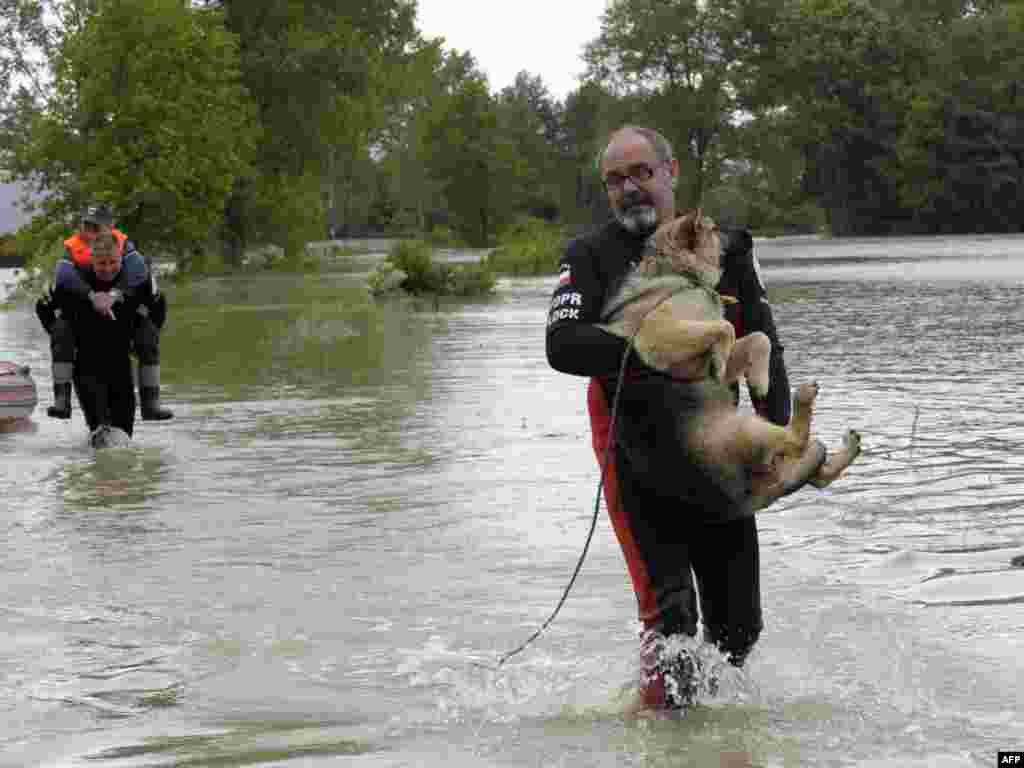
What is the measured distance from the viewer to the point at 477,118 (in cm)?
13612

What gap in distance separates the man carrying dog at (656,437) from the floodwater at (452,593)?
1.06 ft

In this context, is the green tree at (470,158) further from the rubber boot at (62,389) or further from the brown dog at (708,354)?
the brown dog at (708,354)

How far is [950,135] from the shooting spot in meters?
104

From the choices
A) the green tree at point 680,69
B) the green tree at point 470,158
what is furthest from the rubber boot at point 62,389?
the green tree at point 470,158

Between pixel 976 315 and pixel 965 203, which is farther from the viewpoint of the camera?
pixel 965 203

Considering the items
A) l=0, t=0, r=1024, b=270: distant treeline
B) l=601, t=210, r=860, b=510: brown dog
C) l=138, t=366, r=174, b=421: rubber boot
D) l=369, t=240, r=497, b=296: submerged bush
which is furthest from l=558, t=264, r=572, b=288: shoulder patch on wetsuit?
l=369, t=240, r=497, b=296: submerged bush

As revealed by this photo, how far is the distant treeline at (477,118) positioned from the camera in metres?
44.5

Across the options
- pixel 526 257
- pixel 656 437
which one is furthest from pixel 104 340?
pixel 526 257

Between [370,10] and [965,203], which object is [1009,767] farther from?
[965,203]

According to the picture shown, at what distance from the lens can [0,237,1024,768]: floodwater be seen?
5750 mm

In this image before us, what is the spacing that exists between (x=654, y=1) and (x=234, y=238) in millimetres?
58819

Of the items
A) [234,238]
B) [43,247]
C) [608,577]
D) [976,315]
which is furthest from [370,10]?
[608,577]

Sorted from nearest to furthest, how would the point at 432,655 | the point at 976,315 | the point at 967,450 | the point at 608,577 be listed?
1. the point at 432,655
2. the point at 608,577
3. the point at 967,450
4. the point at 976,315

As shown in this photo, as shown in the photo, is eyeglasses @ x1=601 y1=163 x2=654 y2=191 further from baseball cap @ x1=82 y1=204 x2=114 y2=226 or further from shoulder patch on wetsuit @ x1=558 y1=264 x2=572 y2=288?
baseball cap @ x1=82 y1=204 x2=114 y2=226
